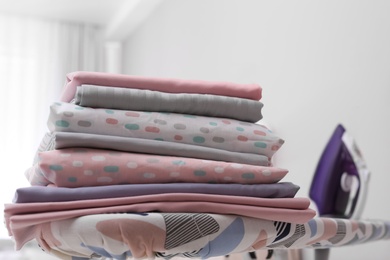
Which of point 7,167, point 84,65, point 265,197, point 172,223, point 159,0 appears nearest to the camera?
point 172,223

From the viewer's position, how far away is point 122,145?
25.3 inches

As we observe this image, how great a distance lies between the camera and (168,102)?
0.70 meters

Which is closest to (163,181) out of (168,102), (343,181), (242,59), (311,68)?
(168,102)

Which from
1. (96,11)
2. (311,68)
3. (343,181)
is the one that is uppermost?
(96,11)

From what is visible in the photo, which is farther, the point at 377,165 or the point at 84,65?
the point at 84,65

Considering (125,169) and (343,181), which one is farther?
(343,181)

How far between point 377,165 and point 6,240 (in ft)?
2.82

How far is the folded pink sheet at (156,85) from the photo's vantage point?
69 centimetres

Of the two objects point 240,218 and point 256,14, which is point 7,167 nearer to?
point 256,14

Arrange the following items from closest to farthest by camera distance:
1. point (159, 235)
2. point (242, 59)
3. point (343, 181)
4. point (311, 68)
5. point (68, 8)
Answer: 1. point (159, 235)
2. point (343, 181)
3. point (311, 68)
4. point (242, 59)
5. point (68, 8)

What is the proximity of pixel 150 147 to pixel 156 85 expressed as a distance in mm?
103

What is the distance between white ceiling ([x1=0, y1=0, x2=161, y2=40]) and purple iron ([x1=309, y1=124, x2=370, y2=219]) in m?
1.68

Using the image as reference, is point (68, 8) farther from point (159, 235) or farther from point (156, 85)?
point (159, 235)

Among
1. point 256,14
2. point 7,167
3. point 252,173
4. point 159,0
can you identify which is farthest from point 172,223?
point 7,167
